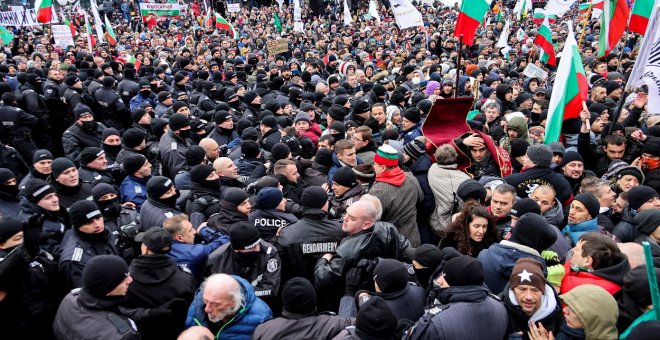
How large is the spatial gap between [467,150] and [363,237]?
2420 millimetres

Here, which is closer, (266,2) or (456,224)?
(456,224)

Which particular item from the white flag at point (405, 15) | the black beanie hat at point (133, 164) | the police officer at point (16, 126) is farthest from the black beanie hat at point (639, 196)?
the white flag at point (405, 15)

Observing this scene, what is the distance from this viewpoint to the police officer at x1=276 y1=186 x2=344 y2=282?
454 cm

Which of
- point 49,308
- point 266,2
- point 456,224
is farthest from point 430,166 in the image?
point 266,2

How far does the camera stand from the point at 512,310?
3.37 metres

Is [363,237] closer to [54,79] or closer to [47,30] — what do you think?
[54,79]

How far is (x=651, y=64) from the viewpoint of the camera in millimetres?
5762

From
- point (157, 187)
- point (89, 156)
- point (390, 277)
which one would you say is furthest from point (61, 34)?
point (390, 277)

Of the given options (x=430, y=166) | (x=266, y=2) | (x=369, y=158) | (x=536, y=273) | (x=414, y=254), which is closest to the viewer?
(x=536, y=273)

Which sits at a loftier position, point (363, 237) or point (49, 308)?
point (363, 237)

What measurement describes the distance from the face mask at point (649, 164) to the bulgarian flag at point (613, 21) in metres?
4.81

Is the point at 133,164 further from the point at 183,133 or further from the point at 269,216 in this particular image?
the point at 269,216

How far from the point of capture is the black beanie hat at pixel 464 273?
10.5 feet

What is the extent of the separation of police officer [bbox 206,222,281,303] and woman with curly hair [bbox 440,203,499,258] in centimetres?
162
